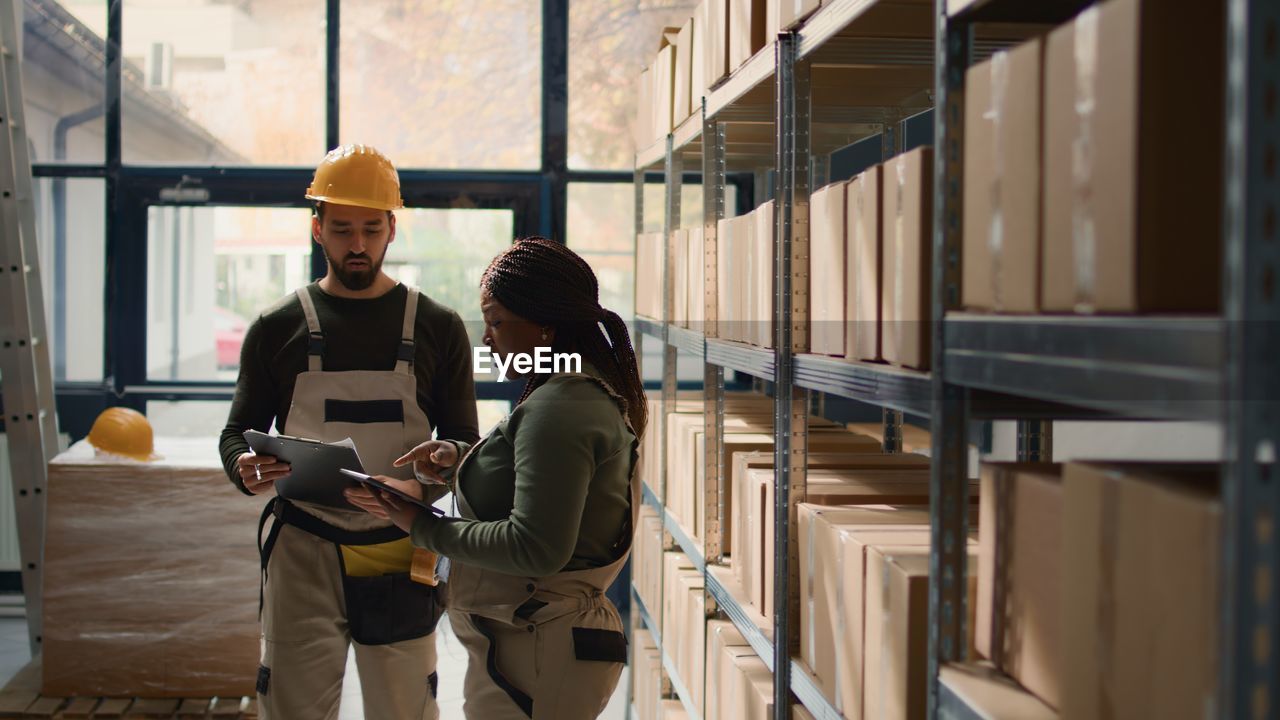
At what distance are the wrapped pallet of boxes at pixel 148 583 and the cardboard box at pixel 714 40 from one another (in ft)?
8.15

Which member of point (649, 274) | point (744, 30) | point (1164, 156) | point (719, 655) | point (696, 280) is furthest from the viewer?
point (649, 274)

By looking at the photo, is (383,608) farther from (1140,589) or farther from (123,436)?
Result: (123,436)

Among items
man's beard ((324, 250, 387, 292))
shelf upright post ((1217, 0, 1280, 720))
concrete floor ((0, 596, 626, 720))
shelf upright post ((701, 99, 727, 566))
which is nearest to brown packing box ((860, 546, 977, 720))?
shelf upright post ((1217, 0, 1280, 720))

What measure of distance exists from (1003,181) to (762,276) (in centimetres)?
108

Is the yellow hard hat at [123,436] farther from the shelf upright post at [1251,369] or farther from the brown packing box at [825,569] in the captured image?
the shelf upright post at [1251,369]

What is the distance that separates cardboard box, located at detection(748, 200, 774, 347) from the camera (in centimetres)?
210

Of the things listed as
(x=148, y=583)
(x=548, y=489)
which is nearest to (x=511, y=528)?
(x=548, y=489)

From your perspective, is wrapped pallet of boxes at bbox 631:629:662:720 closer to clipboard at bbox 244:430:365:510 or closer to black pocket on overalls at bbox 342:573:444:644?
black pocket on overalls at bbox 342:573:444:644

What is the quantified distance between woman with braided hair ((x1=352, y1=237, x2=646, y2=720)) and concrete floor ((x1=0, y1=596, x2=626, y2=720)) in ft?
7.02

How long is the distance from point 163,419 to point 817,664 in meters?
4.09

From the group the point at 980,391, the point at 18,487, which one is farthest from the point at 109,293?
Result: the point at 980,391

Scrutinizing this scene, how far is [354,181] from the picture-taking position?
2654mm

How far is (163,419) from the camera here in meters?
5.04

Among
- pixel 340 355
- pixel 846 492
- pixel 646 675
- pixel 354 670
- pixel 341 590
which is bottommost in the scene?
pixel 354 670
